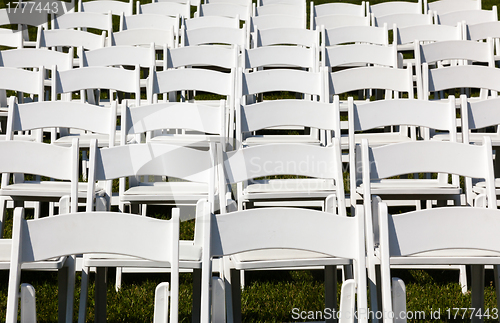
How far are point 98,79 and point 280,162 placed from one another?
2436 mm

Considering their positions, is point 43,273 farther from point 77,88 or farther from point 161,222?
point 161,222

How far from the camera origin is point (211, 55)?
559cm

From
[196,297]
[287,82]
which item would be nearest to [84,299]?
[196,297]

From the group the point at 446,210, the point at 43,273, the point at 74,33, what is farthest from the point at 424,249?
the point at 74,33

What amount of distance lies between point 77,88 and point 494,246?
12.3 ft

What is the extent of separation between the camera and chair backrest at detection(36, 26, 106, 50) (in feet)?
21.5

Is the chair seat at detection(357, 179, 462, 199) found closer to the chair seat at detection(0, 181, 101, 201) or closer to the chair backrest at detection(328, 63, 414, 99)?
the chair backrest at detection(328, 63, 414, 99)

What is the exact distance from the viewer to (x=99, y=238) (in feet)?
6.91

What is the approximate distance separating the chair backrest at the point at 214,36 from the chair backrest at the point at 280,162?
12.0 feet

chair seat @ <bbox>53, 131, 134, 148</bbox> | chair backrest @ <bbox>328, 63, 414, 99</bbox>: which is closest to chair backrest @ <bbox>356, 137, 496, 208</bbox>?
chair backrest @ <bbox>328, 63, 414, 99</bbox>

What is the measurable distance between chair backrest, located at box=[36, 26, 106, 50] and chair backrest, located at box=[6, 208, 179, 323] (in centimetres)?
481

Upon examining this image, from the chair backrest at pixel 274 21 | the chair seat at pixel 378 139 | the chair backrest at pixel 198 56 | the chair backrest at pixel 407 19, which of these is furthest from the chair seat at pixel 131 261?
the chair backrest at pixel 407 19

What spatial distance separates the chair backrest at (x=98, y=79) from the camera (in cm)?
484

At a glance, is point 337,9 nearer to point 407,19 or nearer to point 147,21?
point 407,19
